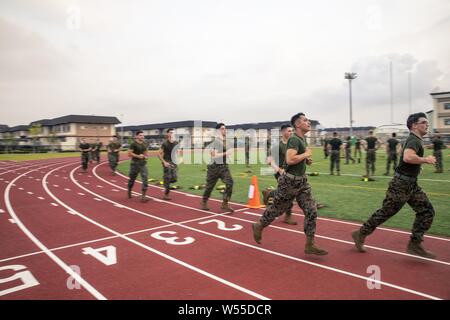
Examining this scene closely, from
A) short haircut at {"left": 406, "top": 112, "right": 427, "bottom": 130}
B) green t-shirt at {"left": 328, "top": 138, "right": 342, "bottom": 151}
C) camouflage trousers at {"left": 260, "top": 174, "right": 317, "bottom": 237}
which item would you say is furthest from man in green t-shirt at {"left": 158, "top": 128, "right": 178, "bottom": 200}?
green t-shirt at {"left": 328, "top": 138, "right": 342, "bottom": 151}

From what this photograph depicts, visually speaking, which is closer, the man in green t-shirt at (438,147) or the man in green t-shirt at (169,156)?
the man in green t-shirt at (169,156)

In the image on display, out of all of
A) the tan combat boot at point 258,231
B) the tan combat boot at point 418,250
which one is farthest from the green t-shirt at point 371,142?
the tan combat boot at point 258,231

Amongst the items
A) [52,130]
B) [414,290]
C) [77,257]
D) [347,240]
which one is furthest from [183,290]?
[52,130]

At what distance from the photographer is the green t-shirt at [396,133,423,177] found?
460 centimetres

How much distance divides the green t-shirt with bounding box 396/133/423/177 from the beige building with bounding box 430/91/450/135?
62.6m

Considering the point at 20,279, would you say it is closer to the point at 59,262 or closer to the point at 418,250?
the point at 59,262

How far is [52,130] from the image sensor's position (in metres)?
73.9

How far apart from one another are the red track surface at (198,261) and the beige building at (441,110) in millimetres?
62060

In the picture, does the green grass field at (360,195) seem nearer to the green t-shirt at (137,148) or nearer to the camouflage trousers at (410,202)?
the camouflage trousers at (410,202)

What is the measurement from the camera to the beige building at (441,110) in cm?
5634

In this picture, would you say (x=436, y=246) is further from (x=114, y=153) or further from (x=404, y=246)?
(x=114, y=153)

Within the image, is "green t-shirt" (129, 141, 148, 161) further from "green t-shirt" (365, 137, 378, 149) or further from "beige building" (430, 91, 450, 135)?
"beige building" (430, 91, 450, 135)

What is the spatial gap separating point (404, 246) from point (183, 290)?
4.06m
